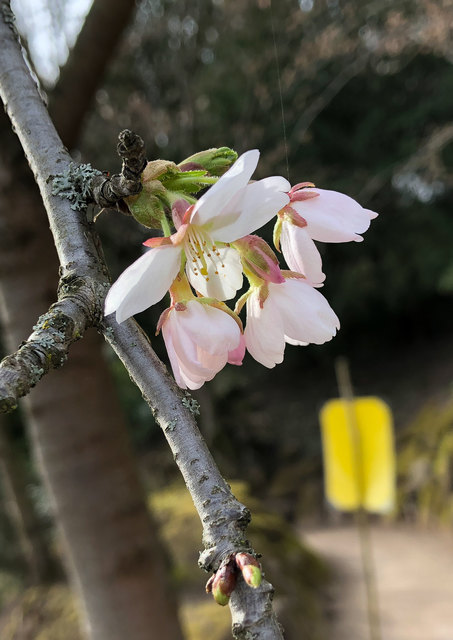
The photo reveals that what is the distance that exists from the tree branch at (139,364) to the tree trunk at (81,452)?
0.91 m

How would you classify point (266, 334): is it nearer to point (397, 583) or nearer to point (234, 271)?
point (234, 271)

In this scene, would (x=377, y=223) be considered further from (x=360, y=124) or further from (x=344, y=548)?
(x=344, y=548)

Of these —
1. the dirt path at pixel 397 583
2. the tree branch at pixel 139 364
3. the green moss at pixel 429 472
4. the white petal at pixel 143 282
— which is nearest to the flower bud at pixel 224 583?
the tree branch at pixel 139 364

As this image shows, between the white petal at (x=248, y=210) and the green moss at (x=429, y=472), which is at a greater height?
the green moss at (x=429, y=472)

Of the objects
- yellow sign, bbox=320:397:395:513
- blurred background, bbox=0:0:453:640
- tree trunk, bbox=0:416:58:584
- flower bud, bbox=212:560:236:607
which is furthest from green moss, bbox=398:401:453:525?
flower bud, bbox=212:560:236:607

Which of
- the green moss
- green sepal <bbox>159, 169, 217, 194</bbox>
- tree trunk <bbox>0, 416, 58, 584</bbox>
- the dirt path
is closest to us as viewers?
green sepal <bbox>159, 169, 217, 194</bbox>

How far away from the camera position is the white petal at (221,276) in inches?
13.0

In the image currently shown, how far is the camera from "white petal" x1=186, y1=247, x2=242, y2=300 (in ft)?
1.08

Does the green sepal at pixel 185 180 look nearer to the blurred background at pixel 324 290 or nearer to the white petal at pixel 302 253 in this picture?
the white petal at pixel 302 253

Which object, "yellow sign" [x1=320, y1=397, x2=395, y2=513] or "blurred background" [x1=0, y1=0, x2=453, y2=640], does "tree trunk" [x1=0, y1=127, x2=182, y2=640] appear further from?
"yellow sign" [x1=320, y1=397, x2=395, y2=513]

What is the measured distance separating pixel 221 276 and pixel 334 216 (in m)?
0.07

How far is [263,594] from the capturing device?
21 cm

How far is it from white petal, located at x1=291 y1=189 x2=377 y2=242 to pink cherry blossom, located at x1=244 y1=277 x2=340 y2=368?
0.03 meters

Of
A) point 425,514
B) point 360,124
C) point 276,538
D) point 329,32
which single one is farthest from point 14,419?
point 360,124
